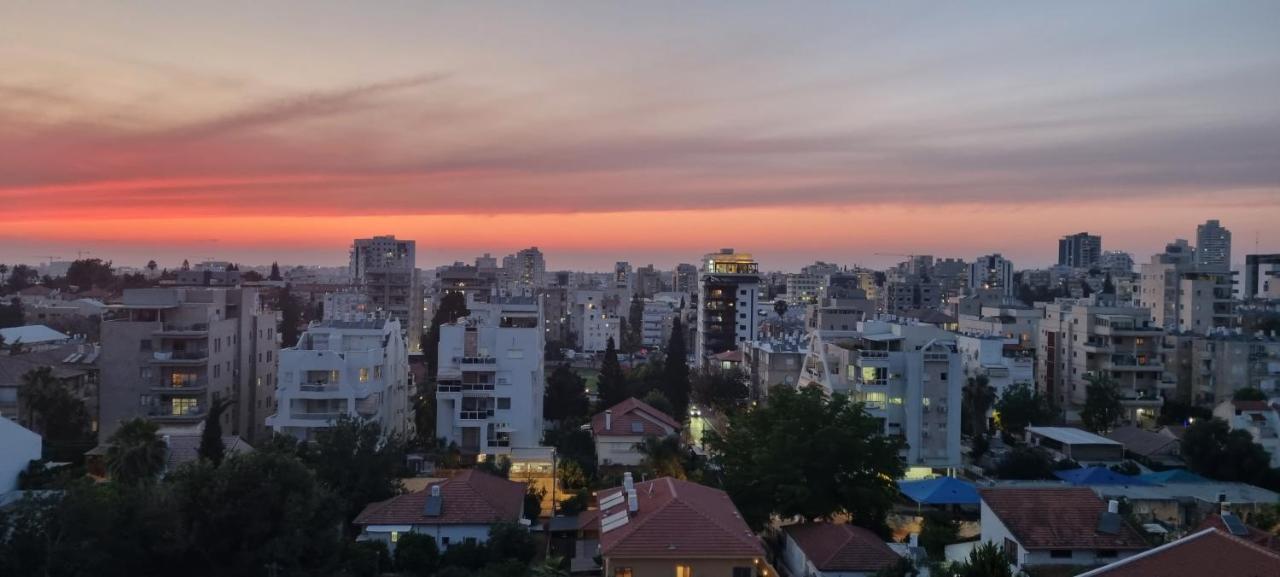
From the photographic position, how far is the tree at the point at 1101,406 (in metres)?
34.6

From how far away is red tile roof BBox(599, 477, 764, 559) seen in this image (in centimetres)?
1580

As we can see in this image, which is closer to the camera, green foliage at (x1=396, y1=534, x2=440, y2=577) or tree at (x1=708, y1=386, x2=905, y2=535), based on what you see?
green foliage at (x1=396, y1=534, x2=440, y2=577)

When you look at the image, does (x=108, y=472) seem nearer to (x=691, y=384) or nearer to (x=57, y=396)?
(x=57, y=396)

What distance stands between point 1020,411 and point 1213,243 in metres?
93.5

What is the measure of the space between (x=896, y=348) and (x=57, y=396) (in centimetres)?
2621

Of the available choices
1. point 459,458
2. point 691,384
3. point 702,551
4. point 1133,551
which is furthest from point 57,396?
point 1133,551

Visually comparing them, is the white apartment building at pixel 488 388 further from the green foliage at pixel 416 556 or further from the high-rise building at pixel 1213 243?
the high-rise building at pixel 1213 243

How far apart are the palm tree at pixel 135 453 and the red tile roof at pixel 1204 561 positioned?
20.0 m

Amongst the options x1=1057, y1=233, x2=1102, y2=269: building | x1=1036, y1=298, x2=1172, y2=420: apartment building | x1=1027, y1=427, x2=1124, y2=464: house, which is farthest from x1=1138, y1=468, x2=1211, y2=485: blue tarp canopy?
x1=1057, y1=233, x2=1102, y2=269: building

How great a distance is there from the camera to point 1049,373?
4241 cm

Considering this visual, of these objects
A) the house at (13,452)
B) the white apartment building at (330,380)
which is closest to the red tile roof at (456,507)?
the white apartment building at (330,380)

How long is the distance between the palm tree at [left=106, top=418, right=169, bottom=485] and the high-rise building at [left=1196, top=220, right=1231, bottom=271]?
377 ft

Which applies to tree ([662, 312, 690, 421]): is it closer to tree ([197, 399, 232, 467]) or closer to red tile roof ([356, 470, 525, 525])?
red tile roof ([356, 470, 525, 525])

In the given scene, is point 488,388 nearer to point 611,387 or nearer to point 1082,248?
point 611,387
